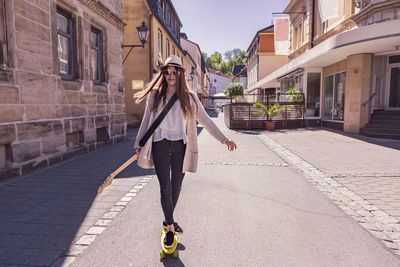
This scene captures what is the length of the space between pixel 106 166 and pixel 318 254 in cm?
490

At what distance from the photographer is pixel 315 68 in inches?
663

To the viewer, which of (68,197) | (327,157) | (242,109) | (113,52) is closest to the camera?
(68,197)

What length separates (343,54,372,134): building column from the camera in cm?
1231

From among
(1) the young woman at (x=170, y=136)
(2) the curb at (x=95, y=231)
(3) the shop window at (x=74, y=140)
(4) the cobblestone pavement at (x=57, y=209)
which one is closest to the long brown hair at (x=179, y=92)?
(1) the young woman at (x=170, y=136)

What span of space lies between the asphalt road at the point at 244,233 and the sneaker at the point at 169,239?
0.41 ft

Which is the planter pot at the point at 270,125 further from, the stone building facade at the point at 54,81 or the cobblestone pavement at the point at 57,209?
the cobblestone pavement at the point at 57,209

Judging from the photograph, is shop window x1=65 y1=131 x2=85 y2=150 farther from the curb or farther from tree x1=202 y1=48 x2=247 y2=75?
tree x1=202 y1=48 x2=247 y2=75

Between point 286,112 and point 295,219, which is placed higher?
point 286,112

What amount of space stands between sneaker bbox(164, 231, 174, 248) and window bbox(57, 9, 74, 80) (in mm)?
6244

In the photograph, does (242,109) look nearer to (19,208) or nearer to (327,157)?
(327,157)

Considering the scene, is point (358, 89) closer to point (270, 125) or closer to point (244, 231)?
point (270, 125)

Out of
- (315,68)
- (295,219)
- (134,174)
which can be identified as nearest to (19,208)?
(134,174)

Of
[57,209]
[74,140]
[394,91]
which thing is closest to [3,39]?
[74,140]

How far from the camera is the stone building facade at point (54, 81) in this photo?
524 cm
